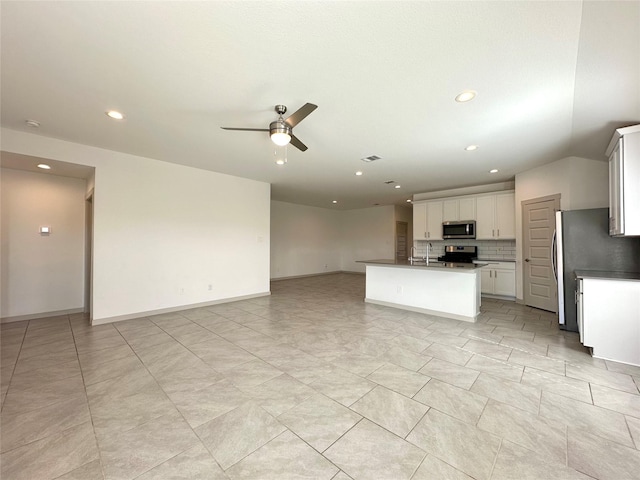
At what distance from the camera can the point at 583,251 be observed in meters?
3.57

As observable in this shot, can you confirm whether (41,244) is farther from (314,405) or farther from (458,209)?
(458,209)

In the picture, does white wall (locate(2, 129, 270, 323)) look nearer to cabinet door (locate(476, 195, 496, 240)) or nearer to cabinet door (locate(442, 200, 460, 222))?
cabinet door (locate(442, 200, 460, 222))

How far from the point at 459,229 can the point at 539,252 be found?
1.79 meters

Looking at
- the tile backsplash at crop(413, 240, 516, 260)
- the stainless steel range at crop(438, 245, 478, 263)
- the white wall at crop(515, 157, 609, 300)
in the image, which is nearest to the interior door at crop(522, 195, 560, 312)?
the white wall at crop(515, 157, 609, 300)

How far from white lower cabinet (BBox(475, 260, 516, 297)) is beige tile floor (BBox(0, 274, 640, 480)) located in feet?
6.80

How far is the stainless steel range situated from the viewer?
6375 millimetres

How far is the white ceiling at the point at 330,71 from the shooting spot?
1602 mm

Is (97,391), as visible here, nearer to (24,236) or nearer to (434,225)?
(24,236)

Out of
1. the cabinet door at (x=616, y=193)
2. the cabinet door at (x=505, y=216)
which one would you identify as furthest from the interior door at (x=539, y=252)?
the cabinet door at (x=616, y=193)

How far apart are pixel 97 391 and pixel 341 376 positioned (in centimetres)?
225

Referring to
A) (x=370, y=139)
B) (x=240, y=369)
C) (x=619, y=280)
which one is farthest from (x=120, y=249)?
(x=619, y=280)

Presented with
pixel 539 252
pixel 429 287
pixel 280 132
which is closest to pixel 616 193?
pixel 539 252

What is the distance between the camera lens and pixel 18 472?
141 cm

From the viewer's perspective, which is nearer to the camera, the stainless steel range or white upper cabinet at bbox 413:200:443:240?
the stainless steel range
